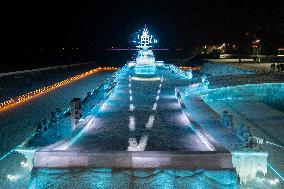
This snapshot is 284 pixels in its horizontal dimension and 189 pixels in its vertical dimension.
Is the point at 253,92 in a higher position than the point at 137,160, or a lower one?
lower

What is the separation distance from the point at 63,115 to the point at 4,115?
13.2ft

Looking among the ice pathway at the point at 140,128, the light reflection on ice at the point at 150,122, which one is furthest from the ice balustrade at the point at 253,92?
the light reflection on ice at the point at 150,122

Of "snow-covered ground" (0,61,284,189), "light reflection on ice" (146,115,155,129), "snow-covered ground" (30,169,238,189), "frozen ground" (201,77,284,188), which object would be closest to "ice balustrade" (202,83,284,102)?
"frozen ground" (201,77,284,188)

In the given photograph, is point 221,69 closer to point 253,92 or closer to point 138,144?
point 253,92

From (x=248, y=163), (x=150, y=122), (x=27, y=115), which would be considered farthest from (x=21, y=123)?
(x=248, y=163)

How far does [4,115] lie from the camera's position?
1673cm

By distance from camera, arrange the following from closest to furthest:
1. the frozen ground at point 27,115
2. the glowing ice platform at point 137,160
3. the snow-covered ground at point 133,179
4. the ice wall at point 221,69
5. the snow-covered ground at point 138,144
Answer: the snow-covered ground at point 133,179
the snow-covered ground at point 138,144
the glowing ice platform at point 137,160
the frozen ground at point 27,115
the ice wall at point 221,69

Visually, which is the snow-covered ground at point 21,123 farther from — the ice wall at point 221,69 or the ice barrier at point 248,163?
the ice wall at point 221,69

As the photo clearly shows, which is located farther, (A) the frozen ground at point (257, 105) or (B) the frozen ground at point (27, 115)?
(A) the frozen ground at point (257, 105)

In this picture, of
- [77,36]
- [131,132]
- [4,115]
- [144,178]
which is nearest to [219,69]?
[4,115]

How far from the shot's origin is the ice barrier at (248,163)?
29.6 ft

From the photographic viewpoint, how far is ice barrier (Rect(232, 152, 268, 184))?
29.6 feet

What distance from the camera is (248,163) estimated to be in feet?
29.8

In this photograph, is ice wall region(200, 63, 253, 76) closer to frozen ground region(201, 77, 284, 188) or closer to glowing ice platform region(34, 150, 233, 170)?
frozen ground region(201, 77, 284, 188)
